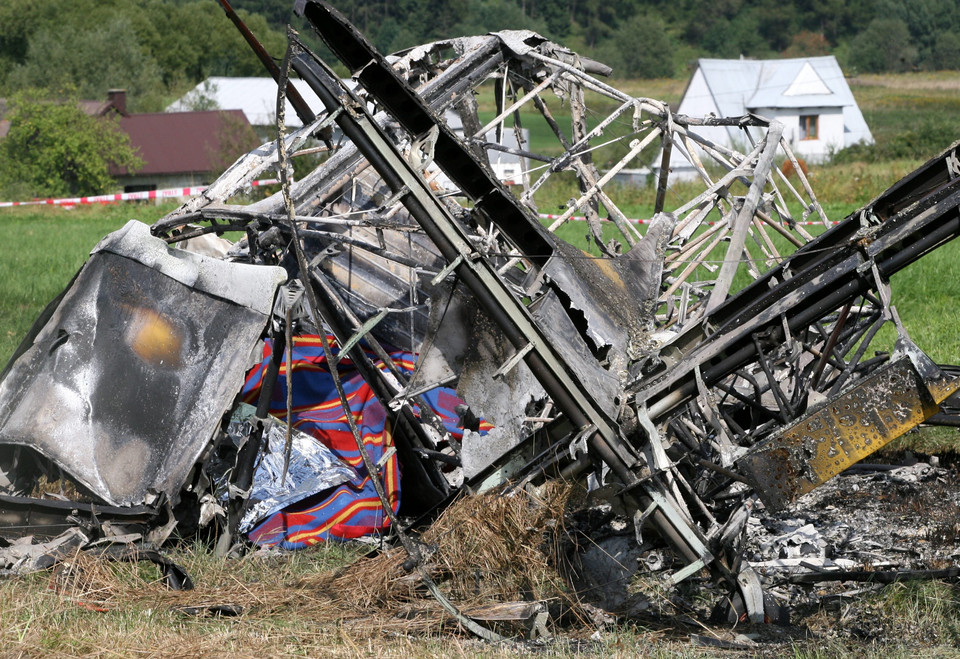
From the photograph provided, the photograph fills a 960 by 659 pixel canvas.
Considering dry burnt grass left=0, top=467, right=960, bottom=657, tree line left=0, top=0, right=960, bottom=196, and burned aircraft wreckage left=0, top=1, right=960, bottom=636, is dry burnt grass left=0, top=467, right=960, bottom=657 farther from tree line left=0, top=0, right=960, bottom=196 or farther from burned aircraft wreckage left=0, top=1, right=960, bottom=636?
tree line left=0, top=0, right=960, bottom=196

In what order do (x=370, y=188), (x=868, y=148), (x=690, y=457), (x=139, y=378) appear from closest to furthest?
1. (x=690, y=457)
2. (x=139, y=378)
3. (x=370, y=188)
4. (x=868, y=148)

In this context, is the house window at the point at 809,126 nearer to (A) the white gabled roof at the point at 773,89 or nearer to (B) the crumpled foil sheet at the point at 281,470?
(A) the white gabled roof at the point at 773,89

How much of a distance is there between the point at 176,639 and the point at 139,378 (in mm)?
2272

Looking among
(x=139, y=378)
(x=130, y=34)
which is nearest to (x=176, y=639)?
(x=139, y=378)

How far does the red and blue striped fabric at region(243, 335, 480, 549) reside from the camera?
6797mm

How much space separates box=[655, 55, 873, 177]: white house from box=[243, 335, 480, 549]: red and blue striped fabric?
1679 inches

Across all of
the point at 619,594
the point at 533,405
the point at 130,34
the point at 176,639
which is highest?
the point at 130,34

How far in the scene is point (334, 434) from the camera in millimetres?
7441

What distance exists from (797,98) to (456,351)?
4885 cm

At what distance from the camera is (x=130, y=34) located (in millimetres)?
77312

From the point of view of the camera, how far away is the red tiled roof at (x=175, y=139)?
172 ft

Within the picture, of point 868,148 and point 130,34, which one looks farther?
point 130,34

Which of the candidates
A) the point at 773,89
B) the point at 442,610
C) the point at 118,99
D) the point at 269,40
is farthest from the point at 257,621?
the point at 269,40

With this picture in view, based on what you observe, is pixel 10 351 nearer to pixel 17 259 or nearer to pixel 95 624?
pixel 95 624
